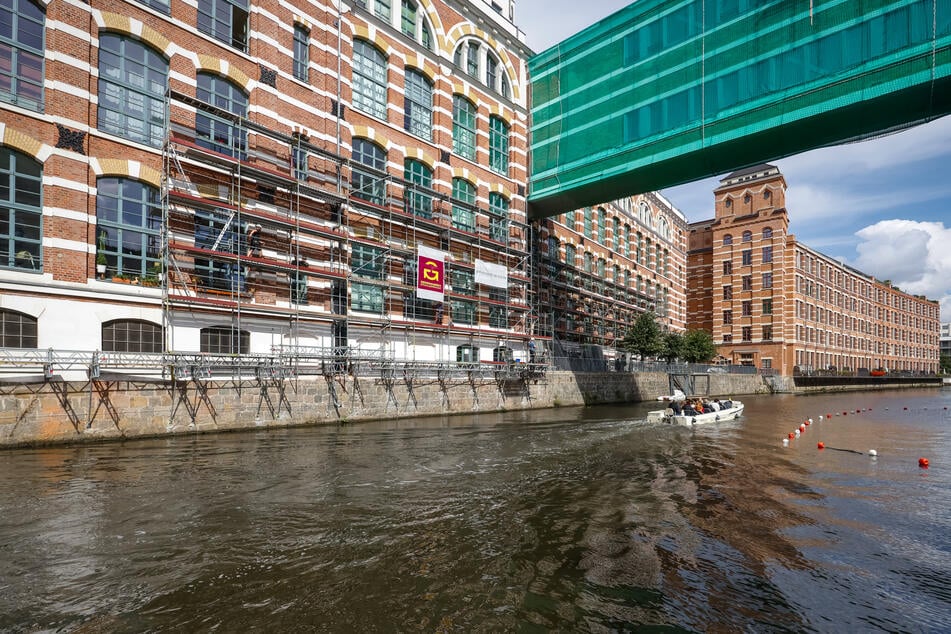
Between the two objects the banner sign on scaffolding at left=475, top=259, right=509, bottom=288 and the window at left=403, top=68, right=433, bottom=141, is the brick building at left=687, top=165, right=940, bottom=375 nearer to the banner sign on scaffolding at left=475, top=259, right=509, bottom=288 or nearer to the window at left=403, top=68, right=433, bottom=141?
the banner sign on scaffolding at left=475, top=259, right=509, bottom=288

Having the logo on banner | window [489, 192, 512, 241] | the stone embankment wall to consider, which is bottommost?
the stone embankment wall

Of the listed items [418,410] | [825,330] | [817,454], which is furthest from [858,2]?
[825,330]

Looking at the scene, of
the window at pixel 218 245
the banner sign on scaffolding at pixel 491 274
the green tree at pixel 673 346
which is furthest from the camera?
the green tree at pixel 673 346

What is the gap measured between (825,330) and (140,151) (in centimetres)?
7594

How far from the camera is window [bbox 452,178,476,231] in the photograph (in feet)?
95.6

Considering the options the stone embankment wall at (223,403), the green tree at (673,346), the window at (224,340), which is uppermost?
the window at (224,340)

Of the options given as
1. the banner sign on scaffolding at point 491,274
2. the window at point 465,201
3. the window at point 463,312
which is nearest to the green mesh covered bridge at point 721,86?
the window at point 465,201

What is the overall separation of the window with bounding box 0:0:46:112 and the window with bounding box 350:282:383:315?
1211cm

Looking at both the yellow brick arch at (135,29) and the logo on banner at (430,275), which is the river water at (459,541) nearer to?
the logo on banner at (430,275)

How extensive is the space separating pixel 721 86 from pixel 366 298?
1871cm

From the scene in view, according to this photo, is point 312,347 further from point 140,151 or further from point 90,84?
point 90,84

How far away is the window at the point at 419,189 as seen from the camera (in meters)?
25.7

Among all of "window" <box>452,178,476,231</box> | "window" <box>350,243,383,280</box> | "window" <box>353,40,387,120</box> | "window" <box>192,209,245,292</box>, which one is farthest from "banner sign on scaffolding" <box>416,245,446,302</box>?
"window" <box>192,209,245,292</box>

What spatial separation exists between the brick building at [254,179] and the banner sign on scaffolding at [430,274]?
0.11m
